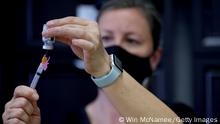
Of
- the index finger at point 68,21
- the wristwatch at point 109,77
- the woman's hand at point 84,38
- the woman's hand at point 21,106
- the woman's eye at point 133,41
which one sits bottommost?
the woman's eye at point 133,41

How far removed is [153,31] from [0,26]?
0.81 meters

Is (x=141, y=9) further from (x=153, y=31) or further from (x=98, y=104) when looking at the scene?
(x=98, y=104)

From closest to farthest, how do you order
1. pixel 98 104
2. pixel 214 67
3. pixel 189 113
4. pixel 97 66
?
1. pixel 97 66
2. pixel 189 113
3. pixel 98 104
4. pixel 214 67

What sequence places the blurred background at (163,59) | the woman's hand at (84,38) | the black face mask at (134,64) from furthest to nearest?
1. the blurred background at (163,59)
2. the black face mask at (134,64)
3. the woman's hand at (84,38)

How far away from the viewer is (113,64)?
3.15ft

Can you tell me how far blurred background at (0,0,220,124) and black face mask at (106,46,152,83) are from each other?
1.66ft

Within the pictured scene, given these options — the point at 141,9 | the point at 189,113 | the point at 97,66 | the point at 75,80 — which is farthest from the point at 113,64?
the point at 75,80

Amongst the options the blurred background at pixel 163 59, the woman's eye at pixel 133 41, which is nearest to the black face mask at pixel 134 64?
the woman's eye at pixel 133 41

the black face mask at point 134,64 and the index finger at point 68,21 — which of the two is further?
the black face mask at point 134,64

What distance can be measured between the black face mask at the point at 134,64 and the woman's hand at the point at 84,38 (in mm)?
354

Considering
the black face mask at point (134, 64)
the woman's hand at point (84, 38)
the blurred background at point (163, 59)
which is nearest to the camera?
the woman's hand at point (84, 38)

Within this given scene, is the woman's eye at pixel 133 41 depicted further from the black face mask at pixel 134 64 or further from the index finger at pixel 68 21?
the index finger at pixel 68 21

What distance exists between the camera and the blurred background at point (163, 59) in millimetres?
1896

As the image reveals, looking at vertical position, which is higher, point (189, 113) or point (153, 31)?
point (153, 31)
